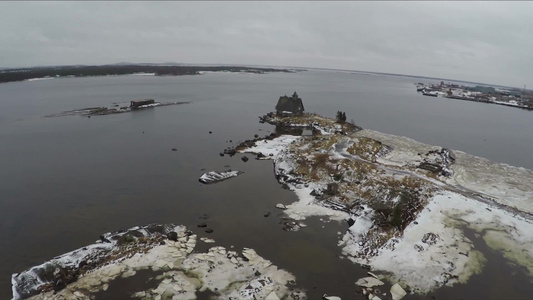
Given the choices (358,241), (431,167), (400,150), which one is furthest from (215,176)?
(400,150)

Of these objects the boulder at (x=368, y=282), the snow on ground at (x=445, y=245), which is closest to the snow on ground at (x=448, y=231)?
the snow on ground at (x=445, y=245)

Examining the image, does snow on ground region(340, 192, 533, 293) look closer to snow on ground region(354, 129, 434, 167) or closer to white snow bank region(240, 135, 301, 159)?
snow on ground region(354, 129, 434, 167)

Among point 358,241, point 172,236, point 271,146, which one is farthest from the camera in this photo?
point 271,146

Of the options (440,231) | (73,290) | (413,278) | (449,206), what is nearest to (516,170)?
(449,206)

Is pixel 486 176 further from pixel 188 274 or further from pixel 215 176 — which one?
pixel 188 274

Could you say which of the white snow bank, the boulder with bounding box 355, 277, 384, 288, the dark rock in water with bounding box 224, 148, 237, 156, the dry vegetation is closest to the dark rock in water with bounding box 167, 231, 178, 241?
the boulder with bounding box 355, 277, 384, 288
